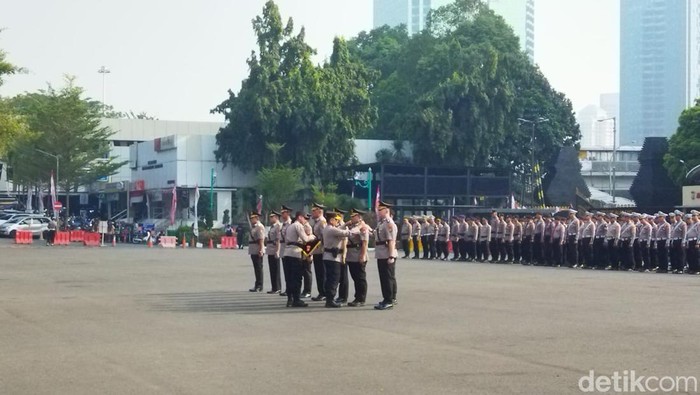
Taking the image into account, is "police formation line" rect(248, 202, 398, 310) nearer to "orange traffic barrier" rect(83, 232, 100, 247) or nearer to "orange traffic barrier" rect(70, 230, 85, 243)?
"orange traffic barrier" rect(83, 232, 100, 247)

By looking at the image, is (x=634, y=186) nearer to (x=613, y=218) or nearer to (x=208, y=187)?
(x=613, y=218)

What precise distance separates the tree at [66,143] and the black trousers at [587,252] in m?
49.5

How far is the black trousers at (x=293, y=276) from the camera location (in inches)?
736

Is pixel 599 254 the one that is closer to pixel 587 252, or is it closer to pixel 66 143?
pixel 587 252

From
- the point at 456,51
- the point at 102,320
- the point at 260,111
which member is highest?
the point at 456,51

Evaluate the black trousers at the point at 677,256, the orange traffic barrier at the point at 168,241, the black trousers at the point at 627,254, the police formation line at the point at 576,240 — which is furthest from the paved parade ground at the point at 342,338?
the orange traffic barrier at the point at 168,241

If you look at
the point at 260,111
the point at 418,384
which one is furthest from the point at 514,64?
the point at 418,384

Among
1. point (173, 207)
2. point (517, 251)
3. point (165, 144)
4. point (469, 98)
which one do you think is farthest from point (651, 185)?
point (165, 144)

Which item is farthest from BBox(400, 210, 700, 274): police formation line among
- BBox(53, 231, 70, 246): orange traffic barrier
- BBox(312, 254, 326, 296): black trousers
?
BBox(53, 231, 70, 246): orange traffic barrier

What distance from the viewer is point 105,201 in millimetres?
89438

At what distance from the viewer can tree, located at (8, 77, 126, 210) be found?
76.9 metres

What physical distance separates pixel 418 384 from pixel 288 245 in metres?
9.63

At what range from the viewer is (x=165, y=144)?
72.4 m

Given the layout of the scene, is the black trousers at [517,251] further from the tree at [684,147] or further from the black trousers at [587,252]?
the tree at [684,147]
